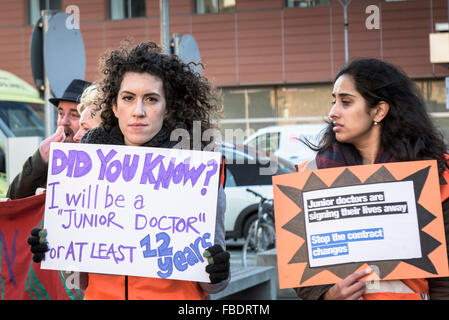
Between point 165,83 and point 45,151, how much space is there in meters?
1.20

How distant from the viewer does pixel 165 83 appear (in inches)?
118

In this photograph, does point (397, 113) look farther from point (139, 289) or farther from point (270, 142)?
point (270, 142)

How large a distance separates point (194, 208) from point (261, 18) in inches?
776

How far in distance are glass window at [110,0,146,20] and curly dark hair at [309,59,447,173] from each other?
2068cm

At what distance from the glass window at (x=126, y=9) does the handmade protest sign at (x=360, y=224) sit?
68.5 feet

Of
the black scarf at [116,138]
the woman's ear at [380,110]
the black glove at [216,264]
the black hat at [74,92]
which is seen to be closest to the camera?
the black glove at [216,264]

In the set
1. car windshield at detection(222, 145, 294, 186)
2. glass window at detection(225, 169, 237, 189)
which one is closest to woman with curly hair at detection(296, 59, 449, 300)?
car windshield at detection(222, 145, 294, 186)

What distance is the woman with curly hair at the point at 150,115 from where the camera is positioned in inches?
109

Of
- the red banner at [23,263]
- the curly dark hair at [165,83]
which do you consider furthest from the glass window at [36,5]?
the curly dark hair at [165,83]

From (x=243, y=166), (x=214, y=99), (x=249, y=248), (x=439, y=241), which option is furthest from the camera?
(x=243, y=166)

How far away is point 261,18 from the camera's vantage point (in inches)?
866

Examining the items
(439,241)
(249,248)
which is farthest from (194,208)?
(249,248)

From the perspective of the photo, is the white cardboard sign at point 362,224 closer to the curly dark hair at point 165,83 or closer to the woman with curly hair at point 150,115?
the woman with curly hair at point 150,115
